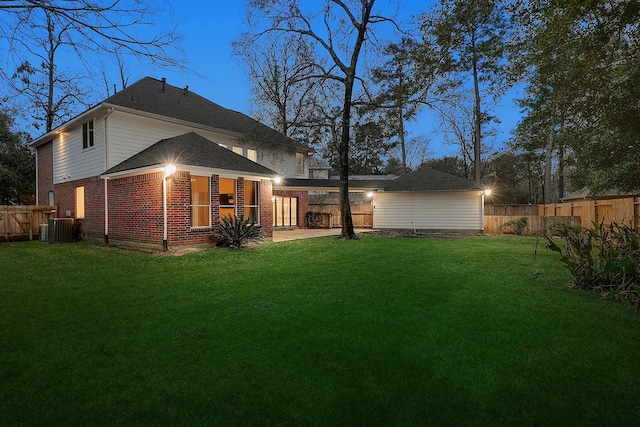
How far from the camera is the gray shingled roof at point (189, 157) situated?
1041cm

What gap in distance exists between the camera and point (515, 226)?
18062 millimetres

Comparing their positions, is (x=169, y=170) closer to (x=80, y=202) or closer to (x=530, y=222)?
(x=80, y=202)

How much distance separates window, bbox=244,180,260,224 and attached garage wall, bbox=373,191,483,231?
32.3 ft

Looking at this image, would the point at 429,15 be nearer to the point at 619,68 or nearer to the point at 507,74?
the point at 507,74

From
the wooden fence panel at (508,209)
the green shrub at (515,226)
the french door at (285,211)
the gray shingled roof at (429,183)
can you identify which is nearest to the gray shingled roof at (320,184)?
the gray shingled roof at (429,183)

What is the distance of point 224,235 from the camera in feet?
35.0

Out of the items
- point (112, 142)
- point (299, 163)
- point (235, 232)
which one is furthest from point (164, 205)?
point (299, 163)

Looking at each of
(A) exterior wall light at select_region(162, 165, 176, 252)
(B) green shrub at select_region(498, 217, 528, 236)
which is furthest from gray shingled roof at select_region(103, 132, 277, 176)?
(B) green shrub at select_region(498, 217, 528, 236)

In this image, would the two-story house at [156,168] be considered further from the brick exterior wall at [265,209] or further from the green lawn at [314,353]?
the green lawn at [314,353]

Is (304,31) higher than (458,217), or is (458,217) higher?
(304,31)

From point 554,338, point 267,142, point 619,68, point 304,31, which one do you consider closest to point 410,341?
point 554,338

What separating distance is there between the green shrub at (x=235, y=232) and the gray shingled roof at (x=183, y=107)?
21.0 feet

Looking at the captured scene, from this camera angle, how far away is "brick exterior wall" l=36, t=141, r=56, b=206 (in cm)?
1711

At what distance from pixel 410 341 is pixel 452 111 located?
10462 mm
